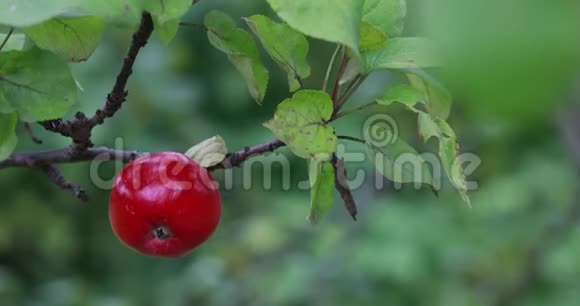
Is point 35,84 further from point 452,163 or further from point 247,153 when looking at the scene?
point 452,163

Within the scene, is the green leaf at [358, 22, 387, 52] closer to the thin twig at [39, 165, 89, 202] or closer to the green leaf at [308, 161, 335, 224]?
the green leaf at [308, 161, 335, 224]

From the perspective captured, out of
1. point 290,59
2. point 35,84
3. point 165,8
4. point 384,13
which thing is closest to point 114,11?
point 165,8

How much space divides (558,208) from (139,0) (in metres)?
2.19

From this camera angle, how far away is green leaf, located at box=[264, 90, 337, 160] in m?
0.81

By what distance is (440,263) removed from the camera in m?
2.55

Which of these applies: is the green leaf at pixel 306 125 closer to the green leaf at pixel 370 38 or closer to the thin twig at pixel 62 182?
the green leaf at pixel 370 38

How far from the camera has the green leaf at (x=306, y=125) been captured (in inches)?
31.7

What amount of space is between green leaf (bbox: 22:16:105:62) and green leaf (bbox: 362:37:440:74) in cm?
29

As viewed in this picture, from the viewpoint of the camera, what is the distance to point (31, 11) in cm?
67

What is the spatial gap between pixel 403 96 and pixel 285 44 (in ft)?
0.45

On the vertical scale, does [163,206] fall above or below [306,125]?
below

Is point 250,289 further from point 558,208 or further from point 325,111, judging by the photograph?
point 325,111

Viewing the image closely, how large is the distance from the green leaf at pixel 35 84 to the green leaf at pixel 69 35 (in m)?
Result: 0.03

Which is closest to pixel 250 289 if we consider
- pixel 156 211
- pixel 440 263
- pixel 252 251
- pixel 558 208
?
pixel 252 251
